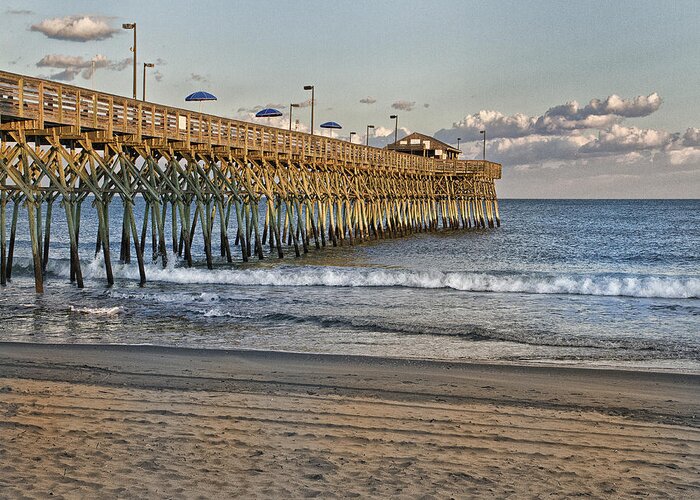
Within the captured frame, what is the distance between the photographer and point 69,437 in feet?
19.2

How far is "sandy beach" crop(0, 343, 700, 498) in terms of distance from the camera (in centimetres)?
500

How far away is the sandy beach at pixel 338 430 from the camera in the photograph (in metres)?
5.00

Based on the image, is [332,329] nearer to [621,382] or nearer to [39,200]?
[621,382]

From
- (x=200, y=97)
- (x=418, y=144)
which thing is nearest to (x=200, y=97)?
(x=200, y=97)

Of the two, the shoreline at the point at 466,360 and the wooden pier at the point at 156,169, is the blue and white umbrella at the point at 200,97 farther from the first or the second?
the shoreline at the point at 466,360

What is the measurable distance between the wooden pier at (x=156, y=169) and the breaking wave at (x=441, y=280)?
3.27 feet

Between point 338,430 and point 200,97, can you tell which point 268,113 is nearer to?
point 200,97

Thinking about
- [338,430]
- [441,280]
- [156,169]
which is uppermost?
[156,169]

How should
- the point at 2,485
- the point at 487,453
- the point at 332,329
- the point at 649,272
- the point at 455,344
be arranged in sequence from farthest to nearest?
the point at 649,272
the point at 332,329
the point at 455,344
the point at 487,453
the point at 2,485

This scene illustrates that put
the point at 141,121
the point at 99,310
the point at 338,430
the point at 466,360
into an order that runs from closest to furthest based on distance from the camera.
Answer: the point at 338,430
the point at 466,360
the point at 99,310
the point at 141,121

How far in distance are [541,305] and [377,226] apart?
84.9 feet

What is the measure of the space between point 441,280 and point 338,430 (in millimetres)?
14986

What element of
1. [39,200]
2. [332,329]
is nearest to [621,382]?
[332,329]

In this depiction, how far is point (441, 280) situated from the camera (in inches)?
825
